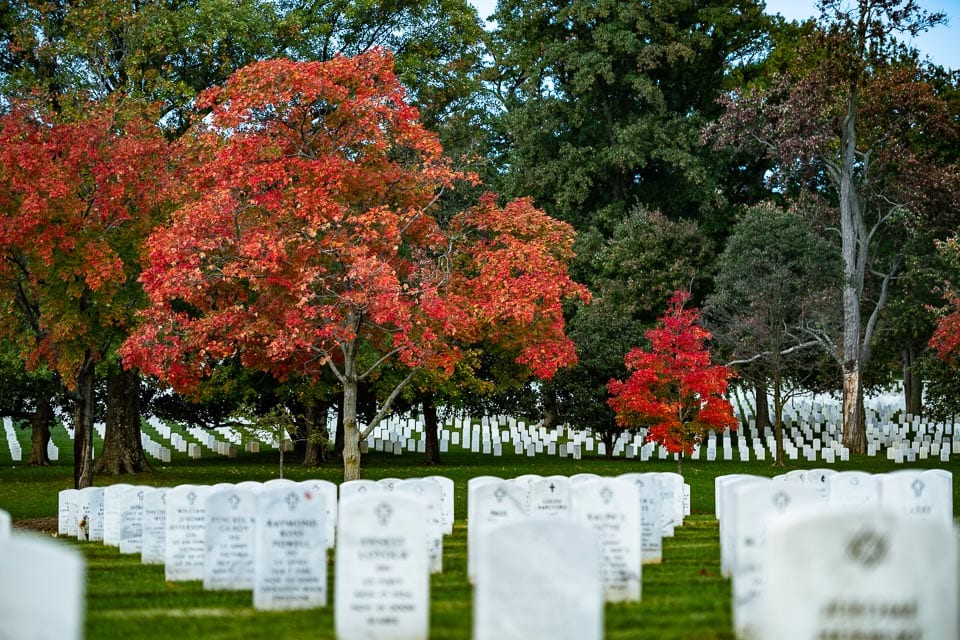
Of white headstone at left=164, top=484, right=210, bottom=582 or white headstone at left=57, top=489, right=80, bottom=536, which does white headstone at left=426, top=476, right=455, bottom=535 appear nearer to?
white headstone at left=164, top=484, right=210, bottom=582

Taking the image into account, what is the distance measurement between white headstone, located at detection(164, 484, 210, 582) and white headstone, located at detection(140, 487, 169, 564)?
3.72 ft

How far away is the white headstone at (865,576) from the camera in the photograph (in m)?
5.73

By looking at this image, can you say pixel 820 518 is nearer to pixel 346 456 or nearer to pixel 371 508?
pixel 371 508

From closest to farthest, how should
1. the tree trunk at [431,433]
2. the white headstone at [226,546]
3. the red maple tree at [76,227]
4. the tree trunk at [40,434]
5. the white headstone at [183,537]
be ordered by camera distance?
1. the white headstone at [226,546]
2. the white headstone at [183,537]
3. the red maple tree at [76,227]
4. the tree trunk at [431,433]
5. the tree trunk at [40,434]

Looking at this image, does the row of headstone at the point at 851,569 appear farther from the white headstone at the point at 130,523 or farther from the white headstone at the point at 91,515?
the white headstone at the point at 91,515

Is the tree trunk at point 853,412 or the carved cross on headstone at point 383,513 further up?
the tree trunk at point 853,412

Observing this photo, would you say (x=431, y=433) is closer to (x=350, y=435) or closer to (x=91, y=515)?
(x=350, y=435)

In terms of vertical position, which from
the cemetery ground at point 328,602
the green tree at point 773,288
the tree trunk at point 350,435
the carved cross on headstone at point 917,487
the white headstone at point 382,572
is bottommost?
the cemetery ground at point 328,602

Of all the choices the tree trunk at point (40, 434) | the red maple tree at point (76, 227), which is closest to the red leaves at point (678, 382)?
the red maple tree at point (76, 227)

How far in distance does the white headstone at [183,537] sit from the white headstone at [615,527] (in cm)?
379

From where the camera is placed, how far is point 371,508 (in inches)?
325

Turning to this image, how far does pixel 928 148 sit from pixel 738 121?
759 cm

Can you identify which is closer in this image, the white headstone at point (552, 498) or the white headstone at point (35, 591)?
the white headstone at point (35, 591)

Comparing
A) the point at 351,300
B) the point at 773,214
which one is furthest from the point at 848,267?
the point at 351,300
